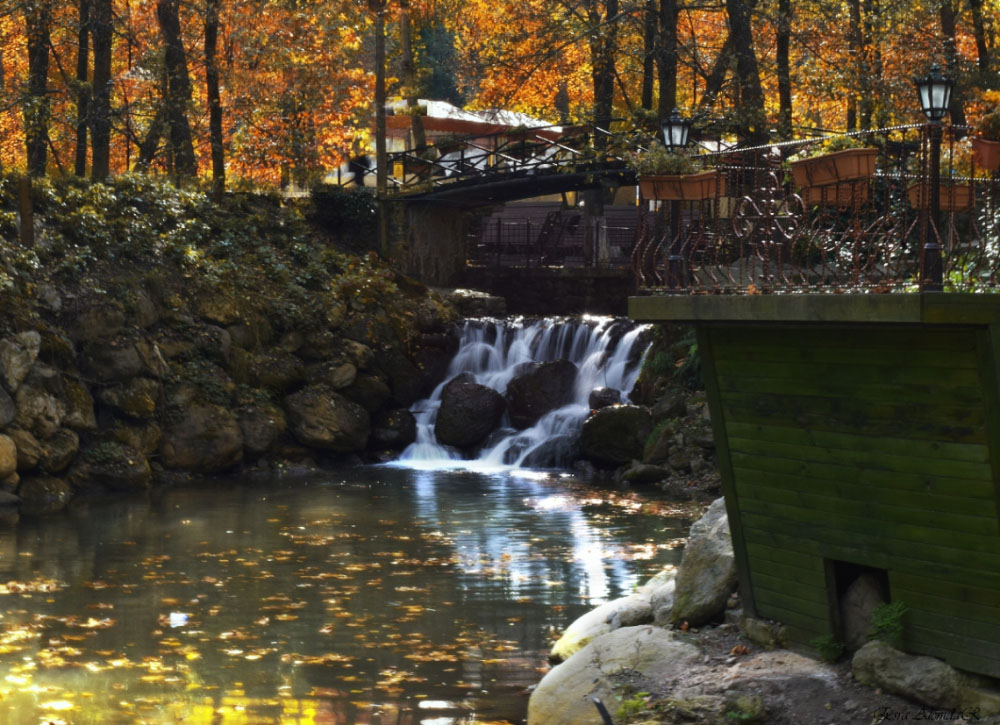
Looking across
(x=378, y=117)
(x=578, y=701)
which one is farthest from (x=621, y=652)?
(x=378, y=117)

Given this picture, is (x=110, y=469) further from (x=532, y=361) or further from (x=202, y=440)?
(x=532, y=361)

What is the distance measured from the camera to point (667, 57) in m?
27.2

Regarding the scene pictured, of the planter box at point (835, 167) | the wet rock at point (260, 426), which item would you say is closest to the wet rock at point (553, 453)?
the wet rock at point (260, 426)

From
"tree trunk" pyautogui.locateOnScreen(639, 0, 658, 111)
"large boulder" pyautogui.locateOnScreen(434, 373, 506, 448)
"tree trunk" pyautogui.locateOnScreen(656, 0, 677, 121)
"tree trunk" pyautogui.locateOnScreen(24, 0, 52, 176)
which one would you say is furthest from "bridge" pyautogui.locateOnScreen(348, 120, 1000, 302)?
"tree trunk" pyautogui.locateOnScreen(24, 0, 52, 176)

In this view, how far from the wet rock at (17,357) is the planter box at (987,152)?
16.2 meters

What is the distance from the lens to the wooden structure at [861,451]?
25.0ft

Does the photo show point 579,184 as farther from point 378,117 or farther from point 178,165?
point 178,165

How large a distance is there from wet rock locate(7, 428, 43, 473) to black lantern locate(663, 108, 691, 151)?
42.6ft

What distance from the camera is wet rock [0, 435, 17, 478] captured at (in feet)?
64.8

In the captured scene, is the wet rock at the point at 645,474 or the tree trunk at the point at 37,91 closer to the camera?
the wet rock at the point at 645,474

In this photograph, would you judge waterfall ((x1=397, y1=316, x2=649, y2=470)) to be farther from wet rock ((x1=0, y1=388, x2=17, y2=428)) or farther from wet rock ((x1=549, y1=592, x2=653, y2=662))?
wet rock ((x1=549, y1=592, x2=653, y2=662))

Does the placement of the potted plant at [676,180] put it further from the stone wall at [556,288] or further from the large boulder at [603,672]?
the stone wall at [556,288]

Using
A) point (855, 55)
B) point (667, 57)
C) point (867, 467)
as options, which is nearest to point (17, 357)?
point (667, 57)

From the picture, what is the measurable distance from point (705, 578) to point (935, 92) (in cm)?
413
